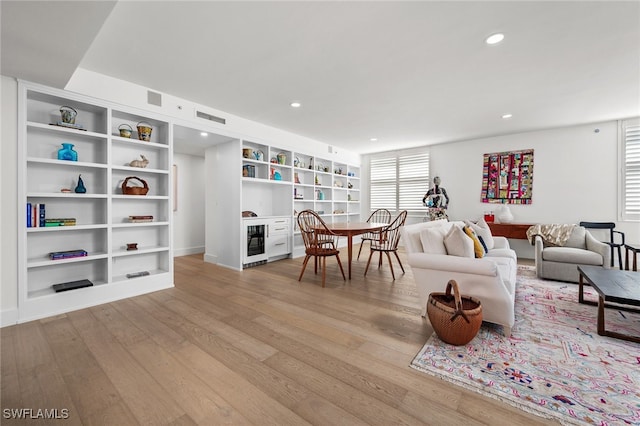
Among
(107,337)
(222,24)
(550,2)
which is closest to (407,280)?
(550,2)

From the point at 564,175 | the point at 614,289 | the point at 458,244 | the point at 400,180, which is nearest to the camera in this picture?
the point at 614,289

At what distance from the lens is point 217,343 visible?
79.7 inches

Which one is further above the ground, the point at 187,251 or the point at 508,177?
the point at 508,177

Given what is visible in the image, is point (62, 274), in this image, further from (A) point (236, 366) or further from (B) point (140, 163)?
(A) point (236, 366)

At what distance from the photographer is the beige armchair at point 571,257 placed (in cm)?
340

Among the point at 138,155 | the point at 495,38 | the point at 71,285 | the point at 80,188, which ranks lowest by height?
the point at 71,285

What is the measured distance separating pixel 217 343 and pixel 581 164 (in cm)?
672

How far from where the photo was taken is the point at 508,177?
18.2 ft

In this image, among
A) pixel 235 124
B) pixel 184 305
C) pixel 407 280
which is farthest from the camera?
pixel 235 124

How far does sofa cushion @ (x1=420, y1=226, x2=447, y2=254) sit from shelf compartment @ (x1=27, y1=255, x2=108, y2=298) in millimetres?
3434

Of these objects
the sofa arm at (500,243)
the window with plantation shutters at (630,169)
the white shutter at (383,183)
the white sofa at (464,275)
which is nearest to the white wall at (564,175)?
the window with plantation shutters at (630,169)

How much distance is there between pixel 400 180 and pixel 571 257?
405cm

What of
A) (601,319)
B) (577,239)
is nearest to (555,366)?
(601,319)

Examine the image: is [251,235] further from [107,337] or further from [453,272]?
[453,272]
